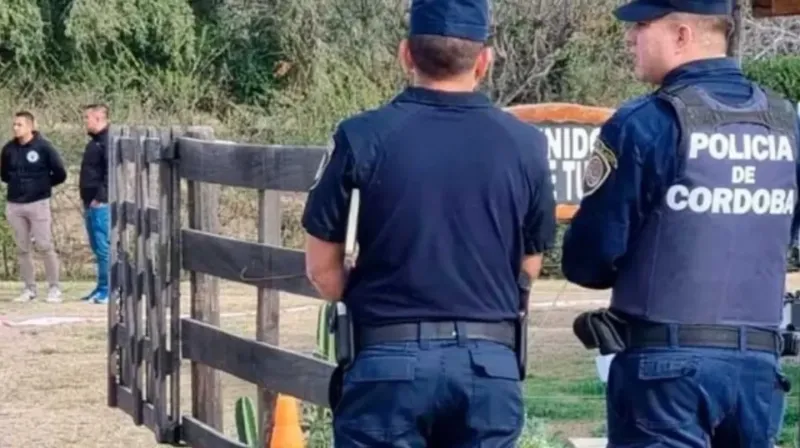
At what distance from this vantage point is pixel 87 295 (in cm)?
1767

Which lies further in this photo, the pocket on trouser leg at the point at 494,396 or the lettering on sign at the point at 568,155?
the lettering on sign at the point at 568,155

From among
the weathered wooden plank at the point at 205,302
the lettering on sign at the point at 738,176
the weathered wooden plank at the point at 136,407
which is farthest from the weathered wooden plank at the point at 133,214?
the lettering on sign at the point at 738,176

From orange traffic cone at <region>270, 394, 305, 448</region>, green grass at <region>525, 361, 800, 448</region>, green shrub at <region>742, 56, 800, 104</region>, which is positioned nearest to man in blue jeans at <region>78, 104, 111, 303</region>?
green grass at <region>525, 361, 800, 448</region>

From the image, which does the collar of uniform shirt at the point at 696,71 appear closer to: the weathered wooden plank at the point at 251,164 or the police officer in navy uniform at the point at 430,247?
the police officer in navy uniform at the point at 430,247

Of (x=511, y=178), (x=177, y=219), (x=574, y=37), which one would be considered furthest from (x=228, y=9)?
(x=511, y=178)

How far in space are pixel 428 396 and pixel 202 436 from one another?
3961 millimetres

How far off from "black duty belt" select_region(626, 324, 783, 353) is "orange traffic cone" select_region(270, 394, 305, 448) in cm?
240

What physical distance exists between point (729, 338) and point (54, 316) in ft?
39.0

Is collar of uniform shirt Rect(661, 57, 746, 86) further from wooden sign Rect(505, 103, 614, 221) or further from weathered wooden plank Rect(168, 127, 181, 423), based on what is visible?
weathered wooden plank Rect(168, 127, 181, 423)

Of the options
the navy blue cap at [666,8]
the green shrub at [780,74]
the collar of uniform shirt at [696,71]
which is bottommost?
the green shrub at [780,74]

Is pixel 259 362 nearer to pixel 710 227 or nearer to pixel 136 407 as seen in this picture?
pixel 136 407

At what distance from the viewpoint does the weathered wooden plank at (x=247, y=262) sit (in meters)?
6.90

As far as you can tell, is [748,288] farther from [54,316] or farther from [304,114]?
[304,114]

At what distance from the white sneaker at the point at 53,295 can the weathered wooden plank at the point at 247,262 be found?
29.1 ft
